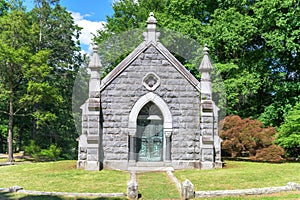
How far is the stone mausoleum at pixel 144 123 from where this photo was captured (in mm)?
13250

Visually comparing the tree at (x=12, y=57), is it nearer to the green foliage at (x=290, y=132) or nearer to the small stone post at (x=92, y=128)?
the small stone post at (x=92, y=128)

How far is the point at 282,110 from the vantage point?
20078mm

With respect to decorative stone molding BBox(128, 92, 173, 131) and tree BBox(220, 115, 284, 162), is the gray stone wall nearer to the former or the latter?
decorative stone molding BBox(128, 92, 173, 131)

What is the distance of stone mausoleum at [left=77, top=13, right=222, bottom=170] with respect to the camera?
43.5ft

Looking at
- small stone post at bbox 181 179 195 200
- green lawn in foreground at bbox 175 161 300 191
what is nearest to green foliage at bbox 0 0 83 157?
green lawn in foreground at bbox 175 161 300 191

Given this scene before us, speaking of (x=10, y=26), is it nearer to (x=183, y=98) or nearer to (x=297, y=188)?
(x=183, y=98)

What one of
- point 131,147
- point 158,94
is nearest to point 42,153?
point 131,147

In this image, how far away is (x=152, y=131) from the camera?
13.9 m

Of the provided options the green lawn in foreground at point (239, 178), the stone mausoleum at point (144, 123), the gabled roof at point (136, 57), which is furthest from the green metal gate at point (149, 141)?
the gabled roof at point (136, 57)

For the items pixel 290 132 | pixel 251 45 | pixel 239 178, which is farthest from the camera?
pixel 251 45

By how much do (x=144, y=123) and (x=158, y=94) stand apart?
1.46 m

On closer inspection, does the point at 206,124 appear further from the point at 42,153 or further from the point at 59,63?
the point at 59,63

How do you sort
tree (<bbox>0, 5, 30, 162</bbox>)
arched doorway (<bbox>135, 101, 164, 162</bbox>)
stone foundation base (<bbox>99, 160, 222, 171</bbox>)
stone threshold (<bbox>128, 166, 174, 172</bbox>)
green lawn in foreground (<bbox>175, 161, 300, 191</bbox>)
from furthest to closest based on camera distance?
1. tree (<bbox>0, 5, 30, 162</bbox>)
2. arched doorway (<bbox>135, 101, 164, 162</bbox>)
3. stone foundation base (<bbox>99, 160, 222, 171</bbox>)
4. stone threshold (<bbox>128, 166, 174, 172</bbox>)
5. green lawn in foreground (<bbox>175, 161, 300, 191</bbox>)

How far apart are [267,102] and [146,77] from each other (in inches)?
490
